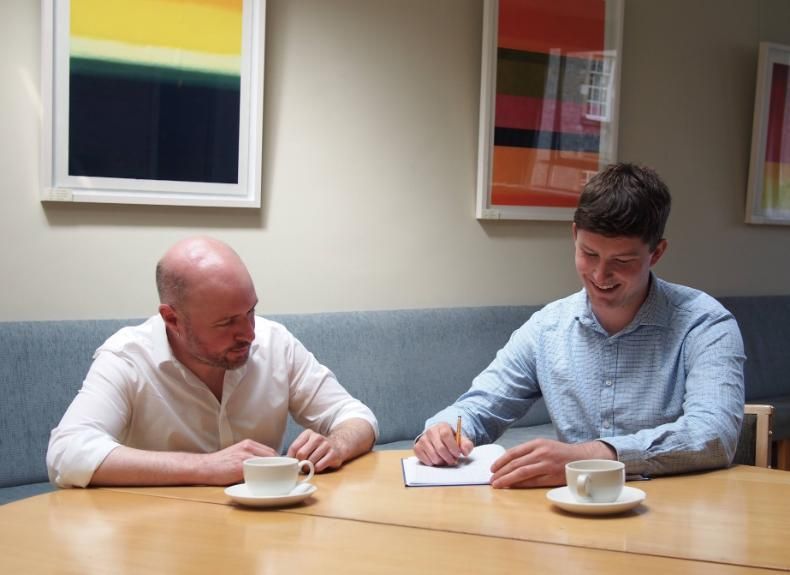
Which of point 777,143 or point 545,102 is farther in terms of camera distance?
point 777,143

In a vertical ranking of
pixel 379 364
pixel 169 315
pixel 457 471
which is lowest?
pixel 379 364

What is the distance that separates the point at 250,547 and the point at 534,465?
61cm

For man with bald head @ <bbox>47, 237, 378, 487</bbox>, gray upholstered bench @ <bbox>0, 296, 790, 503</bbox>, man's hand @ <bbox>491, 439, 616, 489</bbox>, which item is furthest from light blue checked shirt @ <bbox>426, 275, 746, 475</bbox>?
gray upholstered bench @ <bbox>0, 296, 790, 503</bbox>

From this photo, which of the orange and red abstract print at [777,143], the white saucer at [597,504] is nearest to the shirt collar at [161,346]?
the white saucer at [597,504]

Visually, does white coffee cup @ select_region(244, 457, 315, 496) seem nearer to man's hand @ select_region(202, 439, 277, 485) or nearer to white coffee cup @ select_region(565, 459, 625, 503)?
man's hand @ select_region(202, 439, 277, 485)

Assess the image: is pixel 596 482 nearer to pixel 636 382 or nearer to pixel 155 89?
pixel 636 382

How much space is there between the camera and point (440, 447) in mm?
2125

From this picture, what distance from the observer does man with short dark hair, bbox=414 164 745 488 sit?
6.73 ft

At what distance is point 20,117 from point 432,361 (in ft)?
5.72

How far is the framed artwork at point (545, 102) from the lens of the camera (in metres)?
4.33

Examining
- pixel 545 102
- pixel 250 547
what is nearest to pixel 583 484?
pixel 250 547

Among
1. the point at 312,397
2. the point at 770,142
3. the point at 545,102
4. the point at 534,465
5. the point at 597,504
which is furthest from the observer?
the point at 770,142

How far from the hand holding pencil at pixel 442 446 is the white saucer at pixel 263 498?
378 millimetres

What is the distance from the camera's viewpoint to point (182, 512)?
5.76 feet
